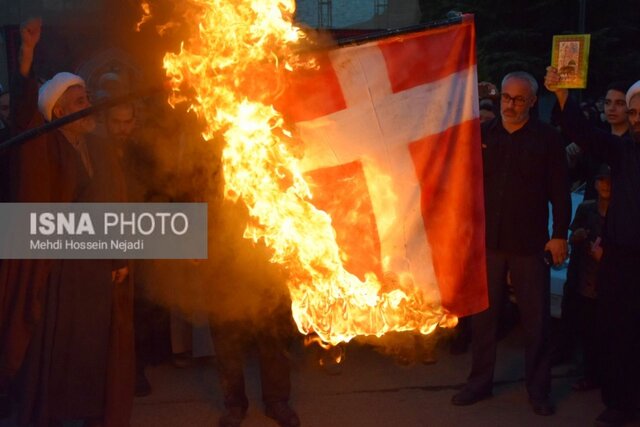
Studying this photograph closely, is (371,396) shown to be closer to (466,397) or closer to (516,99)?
(466,397)

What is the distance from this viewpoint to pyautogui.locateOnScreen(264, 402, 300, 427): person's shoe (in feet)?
16.2

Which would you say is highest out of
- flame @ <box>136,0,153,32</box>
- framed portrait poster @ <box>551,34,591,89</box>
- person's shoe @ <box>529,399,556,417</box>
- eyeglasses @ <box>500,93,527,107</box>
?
flame @ <box>136,0,153,32</box>

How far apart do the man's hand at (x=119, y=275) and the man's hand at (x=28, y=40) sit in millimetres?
1114

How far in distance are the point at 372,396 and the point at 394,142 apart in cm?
218

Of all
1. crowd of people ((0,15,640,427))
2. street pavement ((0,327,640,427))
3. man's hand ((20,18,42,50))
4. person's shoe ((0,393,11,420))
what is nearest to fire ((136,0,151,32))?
crowd of people ((0,15,640,427))

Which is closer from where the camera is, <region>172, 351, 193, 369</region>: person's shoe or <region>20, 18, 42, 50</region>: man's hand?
<region>20, 18, 42, 50</region>: man's hand

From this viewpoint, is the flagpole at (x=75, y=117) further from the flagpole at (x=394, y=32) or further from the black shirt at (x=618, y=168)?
the black shirt at (x=618, y=168)

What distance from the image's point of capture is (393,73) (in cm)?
394

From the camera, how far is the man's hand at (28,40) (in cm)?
408

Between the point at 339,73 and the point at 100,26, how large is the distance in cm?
557

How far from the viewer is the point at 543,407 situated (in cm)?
521

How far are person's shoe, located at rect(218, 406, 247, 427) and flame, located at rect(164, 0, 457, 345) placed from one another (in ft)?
→ 3.73

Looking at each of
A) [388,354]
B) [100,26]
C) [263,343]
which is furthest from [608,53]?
[263,343]

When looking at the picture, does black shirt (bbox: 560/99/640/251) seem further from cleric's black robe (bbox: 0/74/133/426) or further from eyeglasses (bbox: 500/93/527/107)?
cleric's black robe (bbox: 0/74/133/426)
